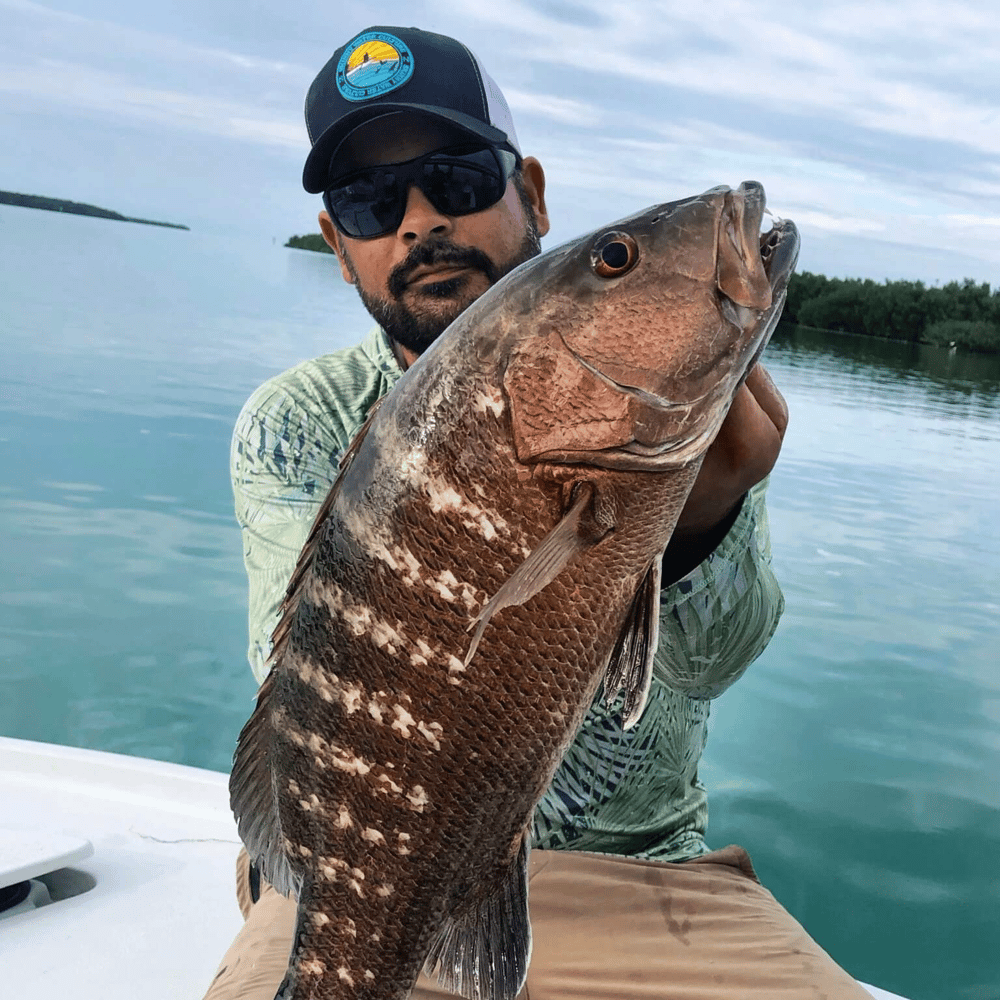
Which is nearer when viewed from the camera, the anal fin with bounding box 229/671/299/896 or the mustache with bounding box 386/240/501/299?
the anal fin with bounding box 229/671/299/896

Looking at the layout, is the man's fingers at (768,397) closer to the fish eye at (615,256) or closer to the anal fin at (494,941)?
the fish eye at (615,256)

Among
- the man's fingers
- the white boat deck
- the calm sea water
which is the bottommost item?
the calm sea water

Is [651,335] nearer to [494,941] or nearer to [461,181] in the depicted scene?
[494,941]

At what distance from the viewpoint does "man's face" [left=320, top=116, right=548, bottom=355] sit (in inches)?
116

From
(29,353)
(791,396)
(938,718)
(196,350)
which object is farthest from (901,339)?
(938,718)

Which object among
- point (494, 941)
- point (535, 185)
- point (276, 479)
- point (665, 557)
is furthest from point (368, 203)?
point (494, 941)

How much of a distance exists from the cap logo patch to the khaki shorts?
87.5 inches

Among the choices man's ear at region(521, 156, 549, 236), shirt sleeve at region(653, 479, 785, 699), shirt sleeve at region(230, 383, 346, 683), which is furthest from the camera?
man's ear at region(521, 156, 549, 236)

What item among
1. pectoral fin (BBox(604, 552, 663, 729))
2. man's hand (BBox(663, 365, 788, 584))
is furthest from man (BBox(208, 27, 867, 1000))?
pectoral fin (BBox(604, 552, 663, 729))

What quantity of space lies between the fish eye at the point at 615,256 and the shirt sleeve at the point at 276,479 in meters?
1.31

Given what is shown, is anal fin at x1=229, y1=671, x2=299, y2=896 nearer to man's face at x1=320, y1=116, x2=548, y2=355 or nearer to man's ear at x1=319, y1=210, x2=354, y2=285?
man's face at x1=320, y1=116, x2=548, y2=355

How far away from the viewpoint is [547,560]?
53.3 inches

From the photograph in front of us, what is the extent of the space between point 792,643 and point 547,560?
9443 mm

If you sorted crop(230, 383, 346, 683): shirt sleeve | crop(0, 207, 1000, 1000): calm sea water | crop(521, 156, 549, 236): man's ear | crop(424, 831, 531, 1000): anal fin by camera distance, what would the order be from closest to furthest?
crop(424, 831, 531, 1000): anal fin, crop(230, 383, 346, 683): shirt sleeve, crop(521, 156, 549, 236): man's ear, crop(0, 207, 1000, 1000): calm sea water
